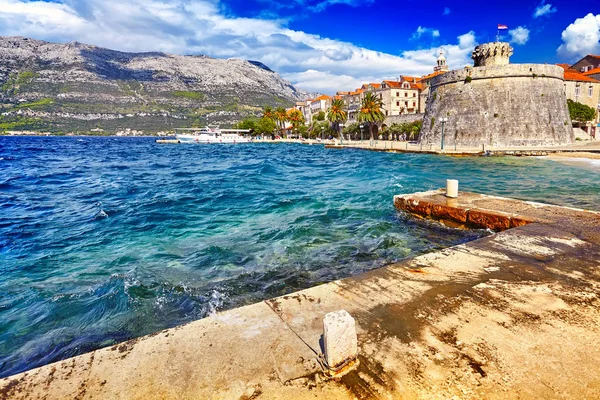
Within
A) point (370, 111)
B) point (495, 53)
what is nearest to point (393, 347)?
point (495, 53)

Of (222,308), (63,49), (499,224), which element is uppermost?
(63,49)

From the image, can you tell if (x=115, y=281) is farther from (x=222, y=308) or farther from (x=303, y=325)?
(x=303, y=325)

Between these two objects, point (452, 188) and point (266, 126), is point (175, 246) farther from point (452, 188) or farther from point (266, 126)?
point (266, 126)

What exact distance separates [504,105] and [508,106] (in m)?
0.39

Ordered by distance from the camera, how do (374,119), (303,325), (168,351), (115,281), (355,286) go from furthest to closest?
(374,119), (115,281), (355,286), (303,325), (168,351)

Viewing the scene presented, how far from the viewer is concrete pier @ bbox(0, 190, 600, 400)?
2432mm

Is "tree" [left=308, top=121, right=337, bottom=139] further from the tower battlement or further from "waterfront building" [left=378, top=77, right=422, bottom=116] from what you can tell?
the tower battlement

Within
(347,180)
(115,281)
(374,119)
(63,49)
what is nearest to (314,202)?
(347,180)

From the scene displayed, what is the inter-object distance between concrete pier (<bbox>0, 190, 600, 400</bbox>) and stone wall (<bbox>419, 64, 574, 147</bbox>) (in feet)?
116

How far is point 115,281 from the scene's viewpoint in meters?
5.96

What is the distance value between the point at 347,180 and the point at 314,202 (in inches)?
251

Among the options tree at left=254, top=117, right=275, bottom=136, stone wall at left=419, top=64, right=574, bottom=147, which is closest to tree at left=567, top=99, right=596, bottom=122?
stone wall at left=419, top=64, right=574, bottom=147

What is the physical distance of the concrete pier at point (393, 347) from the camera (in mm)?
2432

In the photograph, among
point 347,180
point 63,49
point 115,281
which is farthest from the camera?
point 63,49
